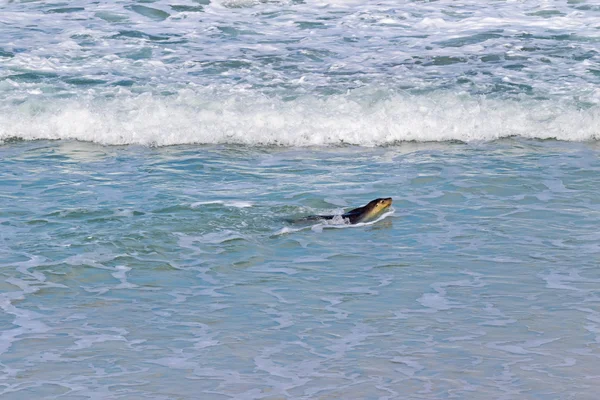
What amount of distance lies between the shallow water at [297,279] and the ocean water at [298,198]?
24mm

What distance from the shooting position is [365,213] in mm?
8336

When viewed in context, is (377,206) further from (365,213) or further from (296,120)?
(296,120)

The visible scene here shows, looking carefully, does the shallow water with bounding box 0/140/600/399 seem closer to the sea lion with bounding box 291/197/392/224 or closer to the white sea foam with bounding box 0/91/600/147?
the sea lion with bounding box 291/197/392/224

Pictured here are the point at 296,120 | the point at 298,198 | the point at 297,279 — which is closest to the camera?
the point at 297,279

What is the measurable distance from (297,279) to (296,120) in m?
5.75

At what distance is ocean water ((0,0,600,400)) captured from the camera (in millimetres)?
5598

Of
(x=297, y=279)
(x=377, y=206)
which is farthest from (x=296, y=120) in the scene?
(x=297, y=279)

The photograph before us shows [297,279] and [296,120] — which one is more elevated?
[297,279]

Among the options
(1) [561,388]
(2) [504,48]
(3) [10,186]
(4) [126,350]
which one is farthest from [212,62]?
(1) [561,388]

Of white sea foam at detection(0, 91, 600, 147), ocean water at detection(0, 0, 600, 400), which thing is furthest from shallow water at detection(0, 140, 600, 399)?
white sea foam at detection(0, 91, 600, 147)

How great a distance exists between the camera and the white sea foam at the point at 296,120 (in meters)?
12.2

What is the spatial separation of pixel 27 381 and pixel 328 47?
1089 cm

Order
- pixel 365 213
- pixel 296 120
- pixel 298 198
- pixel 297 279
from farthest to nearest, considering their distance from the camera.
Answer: pixel 296 120 < pixel 298 198 < pixel 365 213 < pixel 297 279

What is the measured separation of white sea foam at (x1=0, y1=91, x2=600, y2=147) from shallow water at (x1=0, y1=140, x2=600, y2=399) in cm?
121
